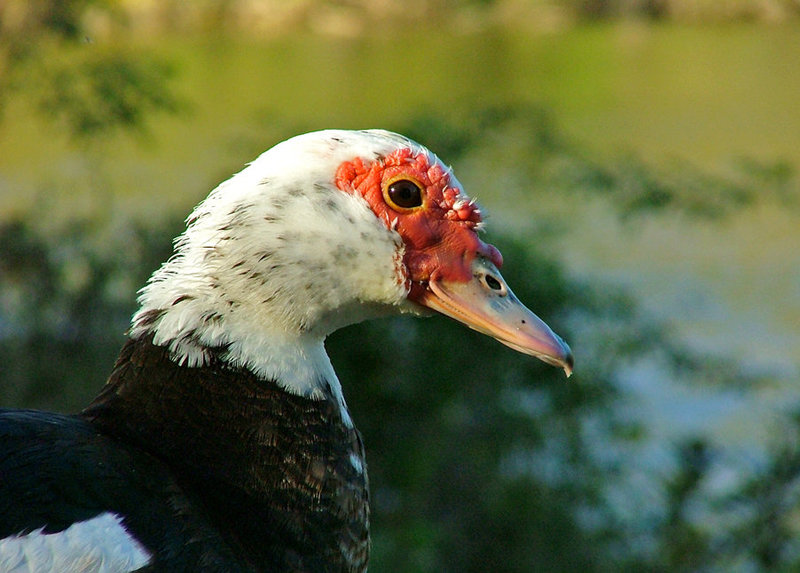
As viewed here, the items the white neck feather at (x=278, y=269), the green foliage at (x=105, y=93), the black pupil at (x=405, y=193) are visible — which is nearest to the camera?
the white neck feather at (x=278, y=269)

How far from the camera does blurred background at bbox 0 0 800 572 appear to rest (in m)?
6.49

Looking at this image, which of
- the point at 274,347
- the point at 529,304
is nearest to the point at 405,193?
the point at 274,347

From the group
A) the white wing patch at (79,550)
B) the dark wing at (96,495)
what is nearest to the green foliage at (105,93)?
the dark wing at (96,495)

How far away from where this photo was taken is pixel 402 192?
2723mm

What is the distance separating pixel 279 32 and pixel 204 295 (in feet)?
31.9

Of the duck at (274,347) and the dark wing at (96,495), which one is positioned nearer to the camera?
the dark wing at (96,495)

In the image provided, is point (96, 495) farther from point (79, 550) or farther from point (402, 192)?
point (402, 192)

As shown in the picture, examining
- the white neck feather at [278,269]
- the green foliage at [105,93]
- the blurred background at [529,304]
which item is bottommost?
the blurred background at [529,304]

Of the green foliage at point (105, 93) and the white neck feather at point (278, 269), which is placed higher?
the white neck feather at point (278, 269)

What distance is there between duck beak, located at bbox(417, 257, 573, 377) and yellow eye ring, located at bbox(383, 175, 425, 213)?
18cm

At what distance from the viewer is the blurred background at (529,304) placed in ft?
21.3

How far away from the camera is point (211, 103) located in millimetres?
10742

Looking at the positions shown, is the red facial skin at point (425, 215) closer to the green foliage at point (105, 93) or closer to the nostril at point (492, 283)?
the nostril at point (492, 283)

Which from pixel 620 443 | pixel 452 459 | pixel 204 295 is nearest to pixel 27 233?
pixel 452 459
